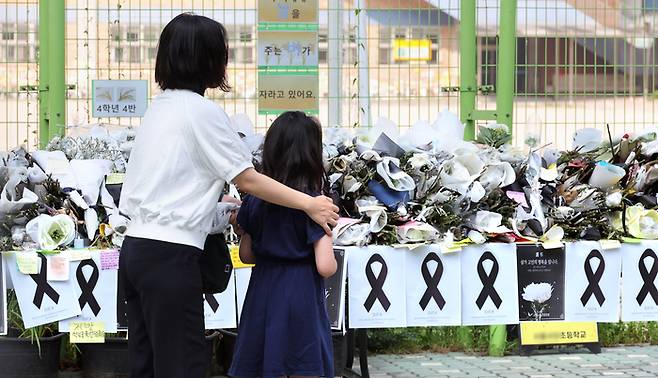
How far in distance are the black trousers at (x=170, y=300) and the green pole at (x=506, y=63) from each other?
153 inches

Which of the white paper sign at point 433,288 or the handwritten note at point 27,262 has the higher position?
the handwritten note at point 27,262

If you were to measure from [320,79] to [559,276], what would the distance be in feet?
9.40

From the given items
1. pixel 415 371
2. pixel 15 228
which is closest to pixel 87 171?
pixel 15 228

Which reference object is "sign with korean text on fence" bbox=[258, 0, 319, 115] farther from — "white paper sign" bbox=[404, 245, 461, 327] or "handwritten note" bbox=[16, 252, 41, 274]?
"handwritten note" bbox=[16, 252, 41, 274]

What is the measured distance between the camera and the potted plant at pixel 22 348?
5.63 m

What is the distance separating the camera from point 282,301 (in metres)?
4.07

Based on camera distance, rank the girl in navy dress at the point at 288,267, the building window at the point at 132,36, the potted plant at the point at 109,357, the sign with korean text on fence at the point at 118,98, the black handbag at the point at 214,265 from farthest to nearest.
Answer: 1. the building window at the point at 132,36
2. the sign with korean text on fence at the point at 118,98
3. the potted plant at the point at 109,357
4. the girl in navy dress at the point at 288,267
5. the black handbag at the point at 214,265

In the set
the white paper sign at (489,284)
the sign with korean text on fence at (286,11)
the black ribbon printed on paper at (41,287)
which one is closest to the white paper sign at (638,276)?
the white paper sign at (489,284)

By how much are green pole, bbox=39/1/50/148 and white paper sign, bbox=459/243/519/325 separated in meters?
2.83

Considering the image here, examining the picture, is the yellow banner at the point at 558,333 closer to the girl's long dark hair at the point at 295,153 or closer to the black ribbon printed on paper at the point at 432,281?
the black ribbon printed on paper at the point at 432,281

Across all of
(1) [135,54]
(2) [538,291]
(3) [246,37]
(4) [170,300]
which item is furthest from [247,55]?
(4) [170,300]

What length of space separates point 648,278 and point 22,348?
10.3ft

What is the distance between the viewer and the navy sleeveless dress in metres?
4.05

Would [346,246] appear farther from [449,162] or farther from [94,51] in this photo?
[94,51]
